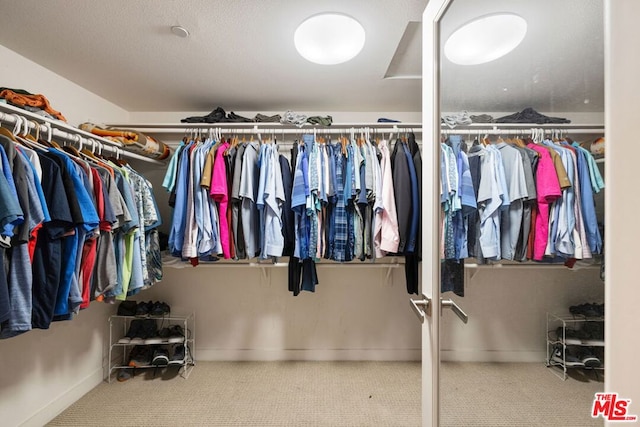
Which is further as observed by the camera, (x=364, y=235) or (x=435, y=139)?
(x=364, y=235)

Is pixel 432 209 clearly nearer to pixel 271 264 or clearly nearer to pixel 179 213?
pixel 271 264

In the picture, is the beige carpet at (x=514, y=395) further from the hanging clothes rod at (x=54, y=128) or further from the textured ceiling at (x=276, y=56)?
the hanging clothes rod at (x=54, y=128)

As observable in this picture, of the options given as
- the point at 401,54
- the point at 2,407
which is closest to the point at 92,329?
the point at 2,407

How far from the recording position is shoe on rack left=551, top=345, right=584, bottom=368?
1.46ft

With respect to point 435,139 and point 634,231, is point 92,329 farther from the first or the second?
point 634,231

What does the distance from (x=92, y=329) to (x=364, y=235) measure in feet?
6.99

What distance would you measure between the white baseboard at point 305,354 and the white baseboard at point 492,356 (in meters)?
1.61

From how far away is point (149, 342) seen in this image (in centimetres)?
202

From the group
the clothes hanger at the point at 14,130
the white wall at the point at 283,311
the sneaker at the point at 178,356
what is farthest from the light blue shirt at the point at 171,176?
the sneaker at the point at 178,356

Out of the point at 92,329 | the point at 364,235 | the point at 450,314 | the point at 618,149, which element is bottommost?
the point at 92,329

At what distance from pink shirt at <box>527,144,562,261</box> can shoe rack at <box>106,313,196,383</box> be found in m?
2.26

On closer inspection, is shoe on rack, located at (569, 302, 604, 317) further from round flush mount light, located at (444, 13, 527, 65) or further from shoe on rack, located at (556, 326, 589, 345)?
round flush mount light, located at (444, 13, 527, 65)

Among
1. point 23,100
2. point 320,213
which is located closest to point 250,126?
point 320,213

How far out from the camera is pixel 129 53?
1518 mm
